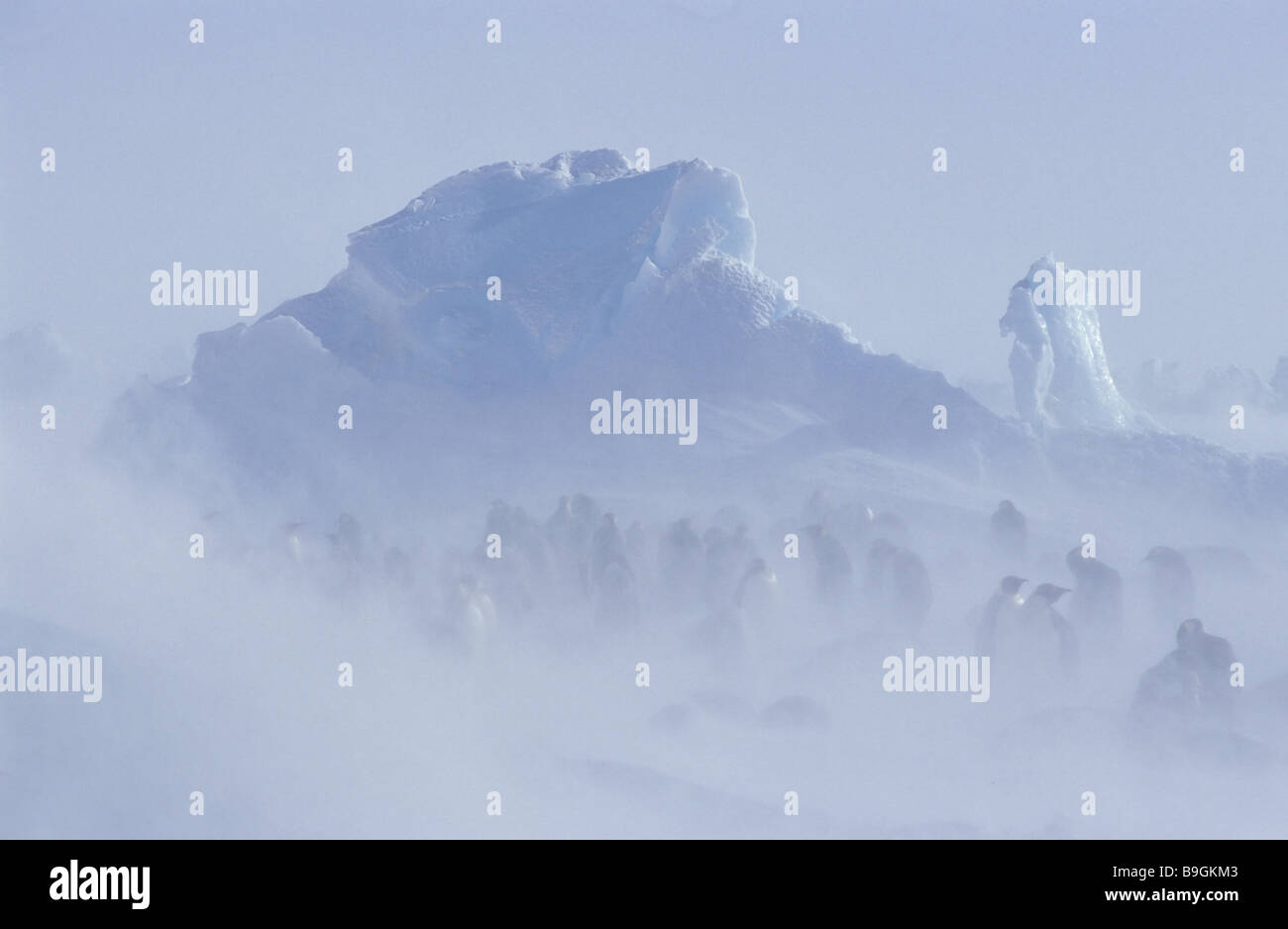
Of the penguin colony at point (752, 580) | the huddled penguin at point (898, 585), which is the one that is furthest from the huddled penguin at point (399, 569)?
the huddled penguin at point (898, 585)

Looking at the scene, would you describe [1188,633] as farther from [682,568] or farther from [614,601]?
[614,601]

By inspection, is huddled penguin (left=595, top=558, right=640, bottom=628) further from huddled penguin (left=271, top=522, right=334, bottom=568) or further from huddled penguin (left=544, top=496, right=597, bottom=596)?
huddled penguin (left=271, top=522, right=334, bottom=568)

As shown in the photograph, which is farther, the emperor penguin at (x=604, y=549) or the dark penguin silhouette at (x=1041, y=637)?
the emperor penguin at (x=604, y=549)

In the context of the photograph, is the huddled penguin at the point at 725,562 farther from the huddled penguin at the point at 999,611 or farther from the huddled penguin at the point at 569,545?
the huddled penguin at the point at 999,611

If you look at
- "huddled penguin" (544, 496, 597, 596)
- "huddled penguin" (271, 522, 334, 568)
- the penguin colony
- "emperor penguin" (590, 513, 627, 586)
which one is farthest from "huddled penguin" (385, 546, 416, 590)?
"emperor penguin" (590, 513, 627, 586)

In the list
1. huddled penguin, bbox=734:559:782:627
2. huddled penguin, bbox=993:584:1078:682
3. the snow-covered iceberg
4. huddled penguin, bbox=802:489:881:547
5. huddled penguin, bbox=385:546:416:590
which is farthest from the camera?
the snow-covered iceberg
